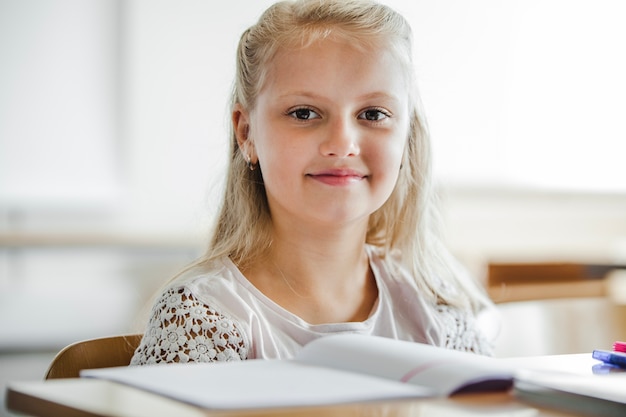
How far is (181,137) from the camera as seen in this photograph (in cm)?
444

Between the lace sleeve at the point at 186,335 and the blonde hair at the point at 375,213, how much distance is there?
0.19 meters

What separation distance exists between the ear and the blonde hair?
0.06ft

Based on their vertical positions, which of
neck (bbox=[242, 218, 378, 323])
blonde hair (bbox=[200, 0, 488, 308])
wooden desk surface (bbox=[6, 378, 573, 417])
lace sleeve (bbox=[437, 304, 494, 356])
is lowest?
lace sleeve (bbox=[437, 304, 494, 356])

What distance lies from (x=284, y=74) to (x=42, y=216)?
9.78ft

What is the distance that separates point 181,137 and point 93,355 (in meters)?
3.22

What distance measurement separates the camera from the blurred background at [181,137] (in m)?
4.25

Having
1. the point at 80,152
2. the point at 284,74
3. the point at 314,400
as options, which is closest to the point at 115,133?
the point at 80,152

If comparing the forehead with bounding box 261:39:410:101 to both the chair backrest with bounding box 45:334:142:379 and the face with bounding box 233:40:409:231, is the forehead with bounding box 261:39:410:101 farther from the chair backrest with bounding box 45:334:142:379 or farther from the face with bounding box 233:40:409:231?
the chair backrest with bounding box 45:334:142:379

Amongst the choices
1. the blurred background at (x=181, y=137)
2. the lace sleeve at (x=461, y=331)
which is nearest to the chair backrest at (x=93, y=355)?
the lace sleeve at (x=461, y=331)

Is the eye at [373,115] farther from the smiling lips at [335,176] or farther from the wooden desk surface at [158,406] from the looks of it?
the wooden desk surface at [158,406]

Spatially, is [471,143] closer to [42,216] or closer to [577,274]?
[577,274]

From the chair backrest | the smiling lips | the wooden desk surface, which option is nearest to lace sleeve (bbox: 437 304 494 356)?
the smiling lips

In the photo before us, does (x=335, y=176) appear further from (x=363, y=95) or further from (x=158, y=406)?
(x=158, y=406)

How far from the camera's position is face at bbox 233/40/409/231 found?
4.86 feet
